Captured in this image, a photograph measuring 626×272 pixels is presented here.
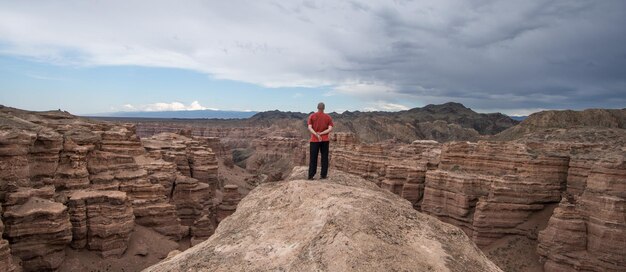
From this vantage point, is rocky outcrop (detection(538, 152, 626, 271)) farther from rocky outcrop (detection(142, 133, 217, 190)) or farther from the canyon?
rocky outcrop (detection(142, 133, 217, 190))

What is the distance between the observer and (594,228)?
967 inches

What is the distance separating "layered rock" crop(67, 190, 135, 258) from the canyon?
0.06m

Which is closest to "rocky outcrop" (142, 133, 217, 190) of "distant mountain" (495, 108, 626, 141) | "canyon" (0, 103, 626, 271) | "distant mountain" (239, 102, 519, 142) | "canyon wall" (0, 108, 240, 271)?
"canyon" (0, 103, 626, 271)

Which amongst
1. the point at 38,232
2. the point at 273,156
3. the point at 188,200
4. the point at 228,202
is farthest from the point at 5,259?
the point at 273,156

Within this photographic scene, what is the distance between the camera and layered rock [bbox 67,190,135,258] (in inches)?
876

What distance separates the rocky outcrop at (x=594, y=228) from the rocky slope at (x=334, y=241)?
23.5 metres

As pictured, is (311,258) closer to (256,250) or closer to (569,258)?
(256,250)

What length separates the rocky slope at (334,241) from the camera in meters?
4.64

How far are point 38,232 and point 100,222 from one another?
10.0ft

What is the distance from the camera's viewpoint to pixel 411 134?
356 ft

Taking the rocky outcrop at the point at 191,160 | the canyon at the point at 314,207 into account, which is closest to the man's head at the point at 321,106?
the canyon at the point at 314,207

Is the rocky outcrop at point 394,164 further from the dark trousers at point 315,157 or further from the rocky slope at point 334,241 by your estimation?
the rocky slope at point 334,241

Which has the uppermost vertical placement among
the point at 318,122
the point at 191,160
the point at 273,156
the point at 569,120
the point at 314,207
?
the point at 569,120

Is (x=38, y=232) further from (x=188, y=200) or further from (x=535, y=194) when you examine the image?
(x=535, y=194)
